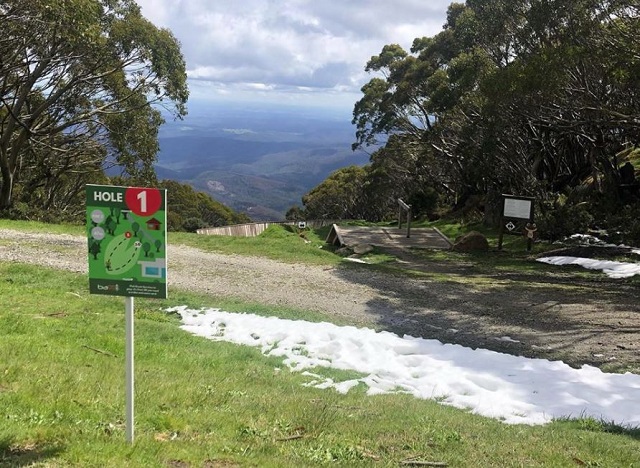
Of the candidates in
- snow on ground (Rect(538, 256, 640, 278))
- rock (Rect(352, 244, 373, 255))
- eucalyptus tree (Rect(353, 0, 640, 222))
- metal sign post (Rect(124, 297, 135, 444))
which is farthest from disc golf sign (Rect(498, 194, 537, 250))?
metal sign post (Rect(124, 297, 135, 444))

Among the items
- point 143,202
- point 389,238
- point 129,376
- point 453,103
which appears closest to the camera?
point 143,202

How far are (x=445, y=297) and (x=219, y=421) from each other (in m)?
8.82

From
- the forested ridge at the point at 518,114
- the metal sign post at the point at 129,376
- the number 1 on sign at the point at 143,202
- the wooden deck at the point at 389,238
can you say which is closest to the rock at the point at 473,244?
the wooden deck at the point at 389,238

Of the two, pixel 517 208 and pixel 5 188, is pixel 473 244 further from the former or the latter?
pixel 5 188

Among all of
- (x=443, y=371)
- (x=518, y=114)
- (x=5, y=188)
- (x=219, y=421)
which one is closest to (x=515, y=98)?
(x=518, y=114)

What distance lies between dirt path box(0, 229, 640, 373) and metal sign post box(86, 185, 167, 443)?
659cm

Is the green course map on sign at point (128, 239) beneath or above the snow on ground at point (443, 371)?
above

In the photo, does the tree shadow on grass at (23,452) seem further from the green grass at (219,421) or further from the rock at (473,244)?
the rock at (473,244)

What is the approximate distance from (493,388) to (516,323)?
377cm

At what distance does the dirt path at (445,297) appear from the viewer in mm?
9422

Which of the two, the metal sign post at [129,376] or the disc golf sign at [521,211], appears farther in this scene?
the disc golf sign at [521,211]

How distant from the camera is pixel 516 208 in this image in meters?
20.0

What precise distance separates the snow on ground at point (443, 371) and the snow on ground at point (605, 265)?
27.5ft

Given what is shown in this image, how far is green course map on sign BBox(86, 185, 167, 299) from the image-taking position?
12.4 ft
